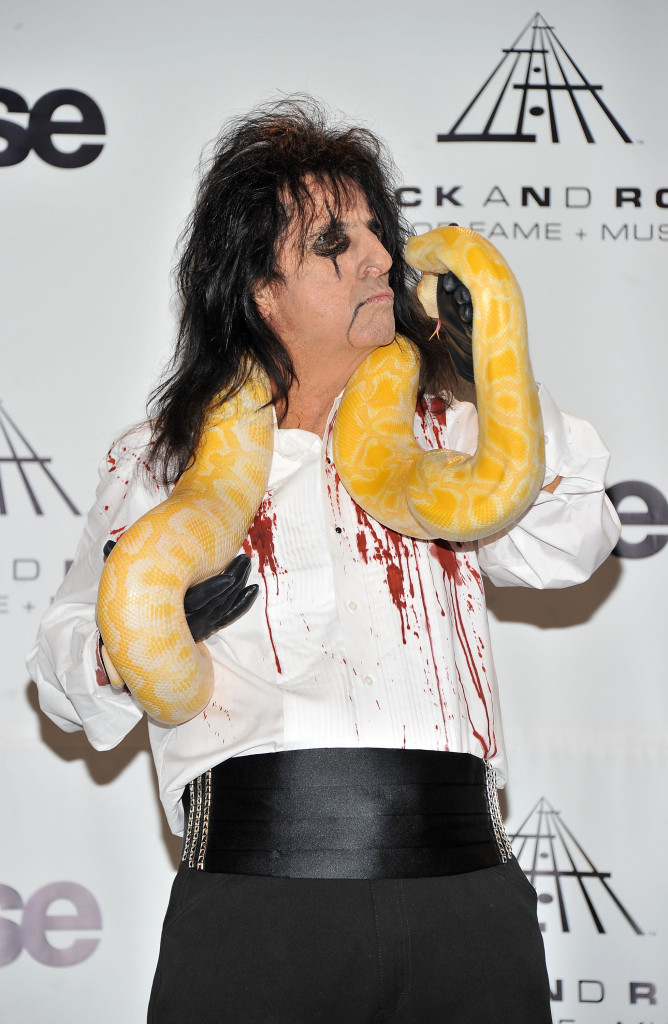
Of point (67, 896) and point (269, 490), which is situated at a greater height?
point (269, 490)

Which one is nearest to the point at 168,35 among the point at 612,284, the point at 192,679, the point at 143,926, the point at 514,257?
the point at 514,257

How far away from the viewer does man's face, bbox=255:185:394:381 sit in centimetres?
168

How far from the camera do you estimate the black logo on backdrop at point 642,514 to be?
2.47 meters

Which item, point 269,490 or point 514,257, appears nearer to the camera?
point 269,490

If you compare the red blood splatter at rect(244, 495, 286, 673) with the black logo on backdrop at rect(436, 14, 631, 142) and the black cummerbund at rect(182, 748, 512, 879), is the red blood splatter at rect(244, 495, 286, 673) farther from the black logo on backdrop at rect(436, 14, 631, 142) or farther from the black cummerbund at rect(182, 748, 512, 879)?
the black logo on backdrop at rect(436, 14, 631, 142)

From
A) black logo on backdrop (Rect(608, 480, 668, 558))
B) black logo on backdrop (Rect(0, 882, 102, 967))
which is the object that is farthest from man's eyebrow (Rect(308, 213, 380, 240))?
black logo on backdrop (Rect(0, 882, 102, 967))

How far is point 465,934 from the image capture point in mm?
1393

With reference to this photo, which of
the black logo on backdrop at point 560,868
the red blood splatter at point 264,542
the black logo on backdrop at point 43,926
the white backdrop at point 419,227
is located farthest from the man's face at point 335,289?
the black logo on backdrop at point 43,926

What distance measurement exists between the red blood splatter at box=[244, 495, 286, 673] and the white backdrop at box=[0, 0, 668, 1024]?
98 centimetres

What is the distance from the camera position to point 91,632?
170cm

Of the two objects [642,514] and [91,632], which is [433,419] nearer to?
[91,632]

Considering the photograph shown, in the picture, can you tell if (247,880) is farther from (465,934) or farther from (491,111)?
(491,111)

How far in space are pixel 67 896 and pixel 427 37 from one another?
240 centimetres

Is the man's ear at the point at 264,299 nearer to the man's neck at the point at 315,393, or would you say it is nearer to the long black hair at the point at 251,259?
the long black hair at the point at 251,259
